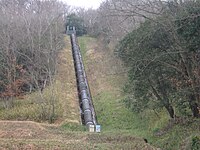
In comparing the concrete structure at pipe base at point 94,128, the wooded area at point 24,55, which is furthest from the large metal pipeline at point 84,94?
the wooded area at point 24,55

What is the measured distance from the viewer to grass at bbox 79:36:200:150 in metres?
16.6

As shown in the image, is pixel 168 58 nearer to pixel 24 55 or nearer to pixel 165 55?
pixel 165 55

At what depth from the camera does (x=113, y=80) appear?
35.3 metres

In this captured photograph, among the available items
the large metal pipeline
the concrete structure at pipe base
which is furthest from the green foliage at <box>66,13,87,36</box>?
the concrete structure at pipe base

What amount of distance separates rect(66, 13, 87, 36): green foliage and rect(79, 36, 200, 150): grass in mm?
15381

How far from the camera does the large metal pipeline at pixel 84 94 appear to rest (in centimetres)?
2524

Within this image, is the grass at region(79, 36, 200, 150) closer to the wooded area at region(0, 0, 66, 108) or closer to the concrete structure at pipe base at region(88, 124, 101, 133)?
the concrete structure at pipe base at region(88, 124, 101, 133)

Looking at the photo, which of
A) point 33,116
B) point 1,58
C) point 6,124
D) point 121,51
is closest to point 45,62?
point 1,58

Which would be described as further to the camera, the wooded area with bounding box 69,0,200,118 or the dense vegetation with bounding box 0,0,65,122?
the dense vegetation with bounding box 0,0,65,122

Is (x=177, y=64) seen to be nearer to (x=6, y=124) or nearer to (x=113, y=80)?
(x=6, y=124)

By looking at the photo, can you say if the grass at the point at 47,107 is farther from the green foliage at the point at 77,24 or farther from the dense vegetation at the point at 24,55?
the green foliage at the point at 77,24

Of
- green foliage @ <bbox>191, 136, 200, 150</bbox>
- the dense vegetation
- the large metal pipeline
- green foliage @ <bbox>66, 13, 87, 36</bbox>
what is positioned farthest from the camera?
green foliage @ <bbox>66, 13, 87, 36</bbox>

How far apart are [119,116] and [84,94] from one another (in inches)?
211

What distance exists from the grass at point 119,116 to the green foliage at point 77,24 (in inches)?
606
